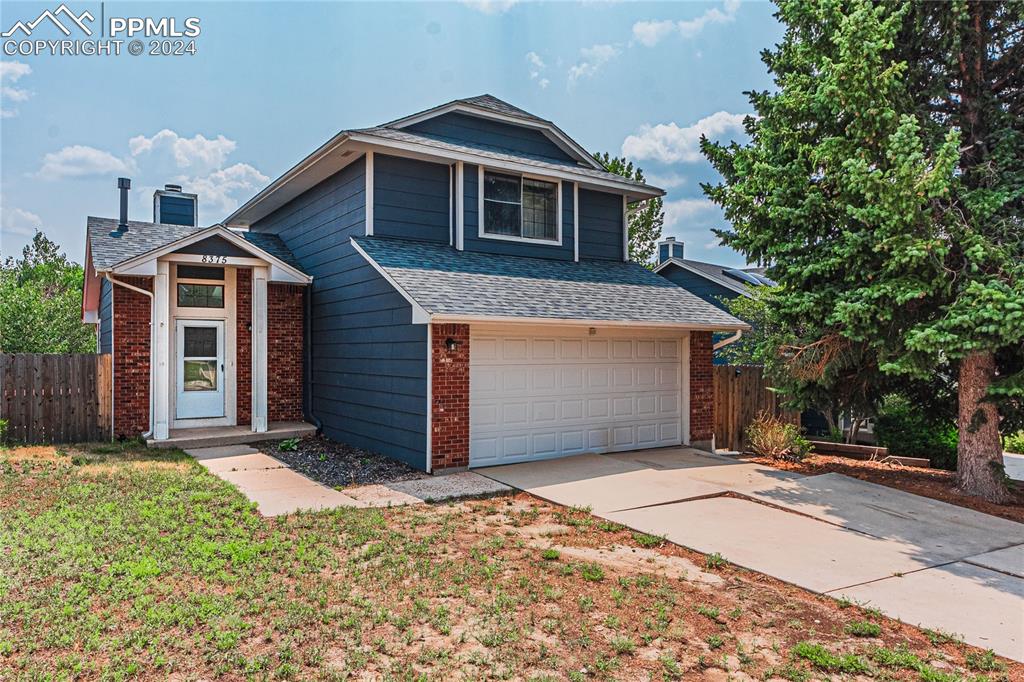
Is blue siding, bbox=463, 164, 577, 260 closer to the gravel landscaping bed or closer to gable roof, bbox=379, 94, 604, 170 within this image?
gable roof, bbox=379, 94, 604, 170

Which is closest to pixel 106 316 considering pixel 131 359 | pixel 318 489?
pixel 131 359

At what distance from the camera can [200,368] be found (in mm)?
11586

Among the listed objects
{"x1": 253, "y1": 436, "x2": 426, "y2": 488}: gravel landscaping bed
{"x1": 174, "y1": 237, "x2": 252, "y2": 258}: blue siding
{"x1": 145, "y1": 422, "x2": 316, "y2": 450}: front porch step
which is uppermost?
{"x1": 174, "y1": 237, "x2": 252, "y2": 258}: blue siding

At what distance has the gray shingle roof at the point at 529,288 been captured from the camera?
8.91 m

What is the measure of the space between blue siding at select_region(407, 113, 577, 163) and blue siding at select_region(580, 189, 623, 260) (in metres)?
1.07

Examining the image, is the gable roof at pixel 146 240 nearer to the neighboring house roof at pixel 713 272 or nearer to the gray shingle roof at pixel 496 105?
the gray shingle roof at pixel 496 105

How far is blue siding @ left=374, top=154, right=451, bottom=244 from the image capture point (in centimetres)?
1030

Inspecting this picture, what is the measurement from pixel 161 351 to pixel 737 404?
34.0 feet

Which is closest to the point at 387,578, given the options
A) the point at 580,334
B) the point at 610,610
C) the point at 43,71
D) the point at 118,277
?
the point at 610,610

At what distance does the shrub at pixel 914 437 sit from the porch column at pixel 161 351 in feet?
40.1

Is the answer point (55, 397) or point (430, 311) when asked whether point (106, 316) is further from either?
point (430, 311)

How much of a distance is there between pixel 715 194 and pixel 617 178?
4.11 metres

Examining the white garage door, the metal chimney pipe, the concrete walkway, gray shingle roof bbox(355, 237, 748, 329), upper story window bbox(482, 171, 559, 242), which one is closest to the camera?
the concrete walkway

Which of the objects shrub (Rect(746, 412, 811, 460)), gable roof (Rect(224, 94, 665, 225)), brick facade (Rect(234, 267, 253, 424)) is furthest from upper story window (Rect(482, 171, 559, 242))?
shrub (Rect(746, 412, 811, 460))
